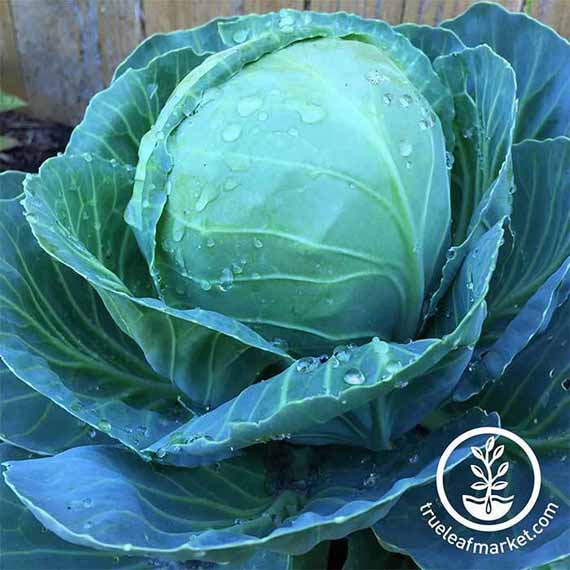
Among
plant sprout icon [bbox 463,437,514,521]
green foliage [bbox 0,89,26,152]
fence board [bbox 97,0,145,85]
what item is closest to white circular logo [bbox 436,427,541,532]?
plant sprout icon [bbox 463,437,514,521]

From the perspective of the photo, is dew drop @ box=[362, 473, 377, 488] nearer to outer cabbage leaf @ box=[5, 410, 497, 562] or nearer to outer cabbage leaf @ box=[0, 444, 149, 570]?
outer cabbage leaf @ box=[5, 410, 497, 562]

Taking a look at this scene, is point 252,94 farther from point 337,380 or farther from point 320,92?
point 337,380

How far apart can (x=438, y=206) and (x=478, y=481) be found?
32 centimetres

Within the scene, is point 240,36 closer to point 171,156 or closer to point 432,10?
point 171,156

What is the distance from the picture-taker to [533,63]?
1116 millimetres

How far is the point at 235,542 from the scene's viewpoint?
2.17 ft

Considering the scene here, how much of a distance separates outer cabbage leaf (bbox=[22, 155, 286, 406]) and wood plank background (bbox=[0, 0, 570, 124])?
0.90 m

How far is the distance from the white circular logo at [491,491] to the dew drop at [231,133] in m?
0.41

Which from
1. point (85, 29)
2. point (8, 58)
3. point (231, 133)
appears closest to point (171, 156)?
point (231, 133)

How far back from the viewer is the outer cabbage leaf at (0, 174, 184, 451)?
0.88 meters

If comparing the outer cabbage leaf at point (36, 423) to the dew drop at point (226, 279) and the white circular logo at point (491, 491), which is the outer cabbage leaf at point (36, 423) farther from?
the white circular logo at point (491, 491)

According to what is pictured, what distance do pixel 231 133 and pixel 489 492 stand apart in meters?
0.50

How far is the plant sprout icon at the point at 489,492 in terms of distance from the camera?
844 millimetres

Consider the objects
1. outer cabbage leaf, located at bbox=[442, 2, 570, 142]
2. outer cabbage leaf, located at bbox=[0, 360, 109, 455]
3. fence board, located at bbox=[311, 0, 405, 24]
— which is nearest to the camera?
outer cabbage leaf, located at bbox=[0, 360, 109, 455]
